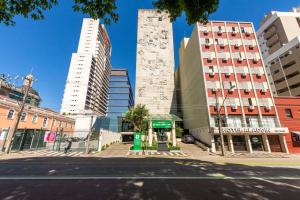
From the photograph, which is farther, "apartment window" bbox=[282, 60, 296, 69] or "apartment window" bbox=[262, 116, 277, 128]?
"apartment window" bbox=[282, 60, 296, 69]

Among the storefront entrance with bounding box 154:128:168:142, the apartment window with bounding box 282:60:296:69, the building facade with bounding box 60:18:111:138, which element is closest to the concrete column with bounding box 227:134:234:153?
the storefront entrance with bounding box 154:128:168:142

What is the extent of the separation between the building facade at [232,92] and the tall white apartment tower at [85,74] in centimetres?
5712

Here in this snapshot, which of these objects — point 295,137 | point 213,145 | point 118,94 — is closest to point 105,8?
point 213,145

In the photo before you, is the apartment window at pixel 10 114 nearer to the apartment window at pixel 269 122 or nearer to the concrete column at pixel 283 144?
the apartment window at pixel 269 122

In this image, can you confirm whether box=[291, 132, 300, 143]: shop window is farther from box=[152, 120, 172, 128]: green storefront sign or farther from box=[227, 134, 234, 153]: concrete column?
box=[152, 120, 172, 128]: green storefront sign

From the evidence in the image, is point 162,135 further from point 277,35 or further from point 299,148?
point 277,35

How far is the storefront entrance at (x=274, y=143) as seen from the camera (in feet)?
79.3

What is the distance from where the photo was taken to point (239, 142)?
24922 mm

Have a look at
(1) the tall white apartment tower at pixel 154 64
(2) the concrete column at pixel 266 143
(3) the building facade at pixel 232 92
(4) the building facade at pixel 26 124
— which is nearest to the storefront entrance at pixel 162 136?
(3) the building facade at pixel 232 92

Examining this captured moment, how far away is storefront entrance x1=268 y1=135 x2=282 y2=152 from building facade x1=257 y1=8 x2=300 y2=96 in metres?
22.3

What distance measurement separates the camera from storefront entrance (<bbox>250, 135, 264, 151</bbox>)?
2473 cm

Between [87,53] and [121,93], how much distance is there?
126 ft

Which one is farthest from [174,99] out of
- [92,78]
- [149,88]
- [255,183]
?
[92,78]

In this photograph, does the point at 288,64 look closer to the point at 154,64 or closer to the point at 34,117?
the point at 154,64
